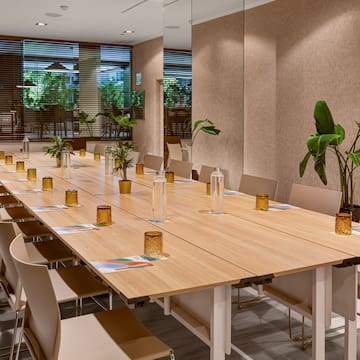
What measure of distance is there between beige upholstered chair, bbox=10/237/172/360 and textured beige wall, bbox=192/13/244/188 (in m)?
4.96

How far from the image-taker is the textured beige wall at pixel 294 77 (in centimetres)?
565

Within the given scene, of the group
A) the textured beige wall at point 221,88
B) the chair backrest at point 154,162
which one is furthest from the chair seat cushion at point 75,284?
the textured beige wall at point 221,88

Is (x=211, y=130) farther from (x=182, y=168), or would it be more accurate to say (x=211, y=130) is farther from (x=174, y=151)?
(x=182, y=168)

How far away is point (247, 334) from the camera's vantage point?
10.0 feet

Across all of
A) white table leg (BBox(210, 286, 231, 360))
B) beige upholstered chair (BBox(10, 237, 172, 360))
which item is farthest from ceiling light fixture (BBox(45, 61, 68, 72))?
white table leg (BBox(210, 286, 231, 360))

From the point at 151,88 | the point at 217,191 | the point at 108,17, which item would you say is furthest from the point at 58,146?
the point at 151,88

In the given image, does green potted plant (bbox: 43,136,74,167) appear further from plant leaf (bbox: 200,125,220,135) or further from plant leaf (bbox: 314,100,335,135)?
plant leaf (bbox: 200,125,220,135)

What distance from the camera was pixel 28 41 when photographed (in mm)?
9992

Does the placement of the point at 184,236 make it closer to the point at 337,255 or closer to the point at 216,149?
the point at 337,255

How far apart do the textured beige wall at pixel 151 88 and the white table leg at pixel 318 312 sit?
27.8 ft

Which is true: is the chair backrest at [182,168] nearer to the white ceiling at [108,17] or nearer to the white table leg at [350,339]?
the white ceiling at [108,17]

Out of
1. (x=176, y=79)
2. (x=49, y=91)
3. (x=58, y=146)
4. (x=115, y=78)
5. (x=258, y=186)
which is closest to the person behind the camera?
(x=258, y=186)

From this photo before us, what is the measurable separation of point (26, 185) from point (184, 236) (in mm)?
1996

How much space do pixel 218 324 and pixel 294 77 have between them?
5240mm
